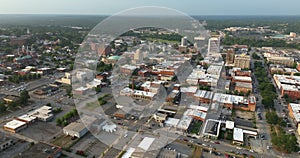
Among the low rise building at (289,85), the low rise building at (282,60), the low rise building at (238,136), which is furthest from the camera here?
the low rise building at (282,60)

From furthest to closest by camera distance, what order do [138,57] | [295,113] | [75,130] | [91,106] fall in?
[138,57] → [91,106] → [295,113] → [75,130]

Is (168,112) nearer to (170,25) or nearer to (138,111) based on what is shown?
(138,111)

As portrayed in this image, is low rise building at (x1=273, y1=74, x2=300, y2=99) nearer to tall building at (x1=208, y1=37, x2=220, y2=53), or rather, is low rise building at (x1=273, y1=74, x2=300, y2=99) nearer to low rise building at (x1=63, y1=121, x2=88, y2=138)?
tall building at (x1=208, y1=37, x2=220, y2=53)

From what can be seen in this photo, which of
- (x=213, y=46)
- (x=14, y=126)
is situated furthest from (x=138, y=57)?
(x=14, y=126)

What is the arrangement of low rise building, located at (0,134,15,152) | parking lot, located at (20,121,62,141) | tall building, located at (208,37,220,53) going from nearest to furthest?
low rise building, located at (0,134,15,152) < parking lot, located at (20,121,62,141) < tall building, located at (208,37,220,53)

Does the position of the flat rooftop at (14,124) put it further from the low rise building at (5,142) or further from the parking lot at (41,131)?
the low rise building at (5,142)

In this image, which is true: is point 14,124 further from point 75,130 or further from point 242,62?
point 242,62

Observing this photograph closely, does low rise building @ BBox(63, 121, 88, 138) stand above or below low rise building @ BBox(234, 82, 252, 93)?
below

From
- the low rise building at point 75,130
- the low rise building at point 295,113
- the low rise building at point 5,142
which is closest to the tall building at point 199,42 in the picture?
the low rise building at point 295,113

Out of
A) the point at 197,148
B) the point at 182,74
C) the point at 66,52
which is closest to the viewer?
the point at 197,148

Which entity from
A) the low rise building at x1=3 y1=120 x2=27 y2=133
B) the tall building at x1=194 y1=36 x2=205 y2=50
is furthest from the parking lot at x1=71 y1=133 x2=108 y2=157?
the tall building at x1=194 y1=36 x2=205 y2=50

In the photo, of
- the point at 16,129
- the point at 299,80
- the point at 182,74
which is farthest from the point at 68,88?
the point at 299,80
